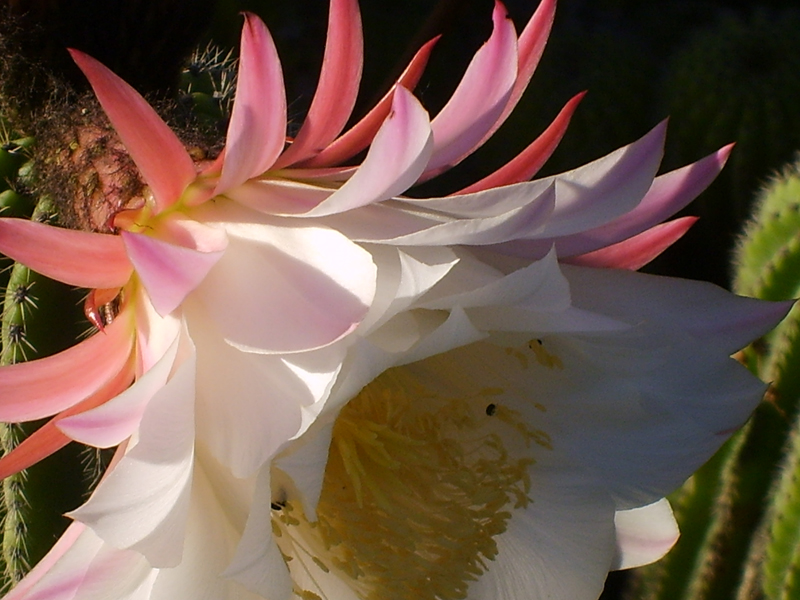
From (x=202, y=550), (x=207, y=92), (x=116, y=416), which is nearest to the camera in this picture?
(x=116, y=416)

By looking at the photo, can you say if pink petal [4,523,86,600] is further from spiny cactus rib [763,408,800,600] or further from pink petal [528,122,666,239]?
spiny cactus rib [763,408,800,600]

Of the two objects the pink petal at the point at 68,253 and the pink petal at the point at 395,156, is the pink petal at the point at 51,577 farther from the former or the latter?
the pink petal at the point at 395,156

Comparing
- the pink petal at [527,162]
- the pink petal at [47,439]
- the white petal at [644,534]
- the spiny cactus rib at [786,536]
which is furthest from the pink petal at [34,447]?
the spiny cactus rib at [786,536]

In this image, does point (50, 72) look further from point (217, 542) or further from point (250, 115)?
point (217, 542)

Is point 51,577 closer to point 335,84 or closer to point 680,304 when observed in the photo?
point 335,84

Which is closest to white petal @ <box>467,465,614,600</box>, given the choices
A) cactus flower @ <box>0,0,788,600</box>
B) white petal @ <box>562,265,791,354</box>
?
cactus flower @ <box>0,0,788,600</box>

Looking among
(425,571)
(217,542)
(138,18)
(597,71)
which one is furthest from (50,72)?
(597,71)

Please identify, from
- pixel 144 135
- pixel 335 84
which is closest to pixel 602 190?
pixel 335 84
